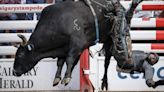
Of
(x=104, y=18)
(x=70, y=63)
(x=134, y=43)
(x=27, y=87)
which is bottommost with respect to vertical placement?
(x=27, y=87)

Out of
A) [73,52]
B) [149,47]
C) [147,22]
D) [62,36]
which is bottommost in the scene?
[149,47]

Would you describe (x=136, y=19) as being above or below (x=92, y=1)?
below

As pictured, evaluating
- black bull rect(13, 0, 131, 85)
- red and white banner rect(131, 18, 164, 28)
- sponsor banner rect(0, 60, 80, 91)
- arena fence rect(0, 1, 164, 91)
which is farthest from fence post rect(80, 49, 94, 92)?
black bull rect(13, 0, 131, 85)

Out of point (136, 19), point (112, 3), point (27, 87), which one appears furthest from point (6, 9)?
point (112, 3)

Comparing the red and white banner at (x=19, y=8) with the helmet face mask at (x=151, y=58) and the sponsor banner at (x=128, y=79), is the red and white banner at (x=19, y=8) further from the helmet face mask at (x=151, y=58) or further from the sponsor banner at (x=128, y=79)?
the helmet face mask at (x=151, y=58)

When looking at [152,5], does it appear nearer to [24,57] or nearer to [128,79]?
[128,79]

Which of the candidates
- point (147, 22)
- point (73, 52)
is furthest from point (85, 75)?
point (73, 52)

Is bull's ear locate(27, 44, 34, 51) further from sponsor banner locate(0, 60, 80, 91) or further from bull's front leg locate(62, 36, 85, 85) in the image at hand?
sponsor banner locate(0, 60, 80, 91)

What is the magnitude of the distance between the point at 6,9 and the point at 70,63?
10.8ft

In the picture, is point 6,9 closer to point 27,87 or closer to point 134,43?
point 27,87

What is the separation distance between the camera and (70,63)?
17.5 ft

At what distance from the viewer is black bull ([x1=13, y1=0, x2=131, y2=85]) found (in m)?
5.38

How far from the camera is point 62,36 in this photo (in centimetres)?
541

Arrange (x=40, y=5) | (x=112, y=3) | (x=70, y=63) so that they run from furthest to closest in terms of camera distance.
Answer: (x=40, y=5)
(x=112, y=3)
(x=70, y=63)
